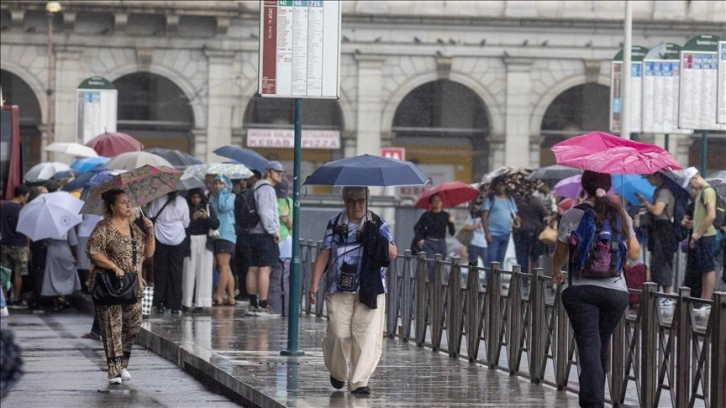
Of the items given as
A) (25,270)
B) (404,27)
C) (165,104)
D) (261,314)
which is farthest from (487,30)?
(261,314)

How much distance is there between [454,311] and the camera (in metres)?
15.6

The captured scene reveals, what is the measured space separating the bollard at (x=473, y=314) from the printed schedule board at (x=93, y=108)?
2162cm

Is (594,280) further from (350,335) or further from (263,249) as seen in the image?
(263,249)

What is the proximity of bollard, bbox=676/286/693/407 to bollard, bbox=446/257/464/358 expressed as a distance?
4.62 m

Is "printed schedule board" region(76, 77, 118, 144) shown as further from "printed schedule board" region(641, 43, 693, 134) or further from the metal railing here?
the metal railing

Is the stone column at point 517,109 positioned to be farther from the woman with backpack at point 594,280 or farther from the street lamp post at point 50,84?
the woman with backpack at point 594,280

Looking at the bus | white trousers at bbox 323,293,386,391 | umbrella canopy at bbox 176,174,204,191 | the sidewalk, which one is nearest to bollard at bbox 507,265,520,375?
the sidewalk

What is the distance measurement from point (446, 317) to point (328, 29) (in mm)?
2895

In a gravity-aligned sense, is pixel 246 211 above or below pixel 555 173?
below

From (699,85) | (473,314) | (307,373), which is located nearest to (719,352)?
(307,373)

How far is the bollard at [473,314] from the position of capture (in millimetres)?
14984

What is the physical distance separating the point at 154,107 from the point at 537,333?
1316 inches

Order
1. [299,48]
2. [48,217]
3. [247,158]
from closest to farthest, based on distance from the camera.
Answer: [299,48] < [247,158] < [48,217]

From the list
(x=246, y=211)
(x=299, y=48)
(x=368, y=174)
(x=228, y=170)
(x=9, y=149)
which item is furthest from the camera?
(x=9, y=149)
